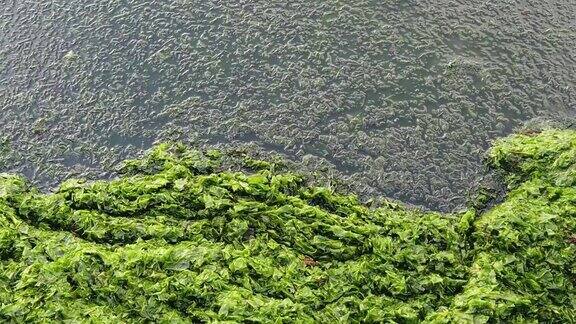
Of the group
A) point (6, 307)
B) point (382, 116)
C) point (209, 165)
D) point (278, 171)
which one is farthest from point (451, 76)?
point (6, 307)

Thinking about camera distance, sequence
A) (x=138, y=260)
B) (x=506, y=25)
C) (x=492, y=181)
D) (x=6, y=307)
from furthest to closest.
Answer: (x=506, y=25) → (x=492, y=181) → (x=138, y=260) → (x=6, y=307)

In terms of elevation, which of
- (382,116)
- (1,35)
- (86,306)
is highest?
(1,35)

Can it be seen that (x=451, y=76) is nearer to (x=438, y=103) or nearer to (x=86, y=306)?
(x=438, y=103)

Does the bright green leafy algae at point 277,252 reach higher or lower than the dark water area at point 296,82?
lower

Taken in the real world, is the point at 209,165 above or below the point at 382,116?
below

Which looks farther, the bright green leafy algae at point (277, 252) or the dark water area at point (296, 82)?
the dark water area at point (296, 82)

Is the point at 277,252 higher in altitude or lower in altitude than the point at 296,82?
lower
